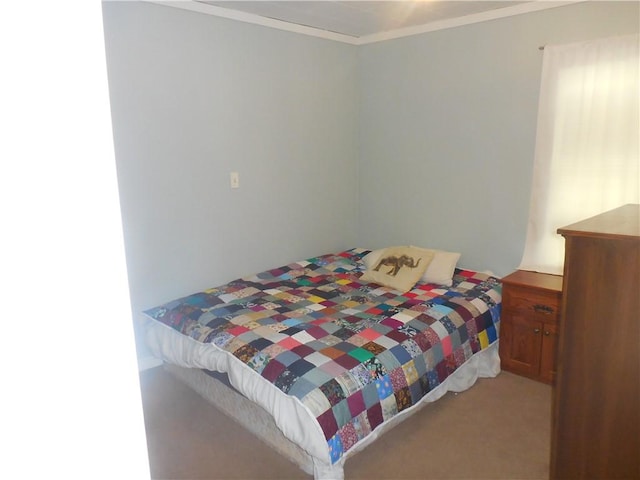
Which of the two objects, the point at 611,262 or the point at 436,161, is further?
the point at 436,161

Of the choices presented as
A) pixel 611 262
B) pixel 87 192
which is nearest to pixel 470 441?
pixel 611 262

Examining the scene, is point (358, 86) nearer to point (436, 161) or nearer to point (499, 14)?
point (436, 161)

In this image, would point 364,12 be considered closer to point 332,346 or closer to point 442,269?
point 442,269

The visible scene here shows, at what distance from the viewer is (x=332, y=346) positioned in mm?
2186

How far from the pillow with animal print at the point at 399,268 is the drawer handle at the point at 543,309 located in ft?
2.39

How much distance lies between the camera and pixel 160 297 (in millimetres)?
2936

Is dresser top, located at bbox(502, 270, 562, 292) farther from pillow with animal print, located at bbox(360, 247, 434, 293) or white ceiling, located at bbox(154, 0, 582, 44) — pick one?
white ceiling, located at bbox(154, 0, 582, 44)

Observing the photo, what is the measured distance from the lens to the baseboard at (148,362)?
2.88 m

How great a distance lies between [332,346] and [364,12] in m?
2.21

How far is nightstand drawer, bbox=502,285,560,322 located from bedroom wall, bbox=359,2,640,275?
0.46 meters

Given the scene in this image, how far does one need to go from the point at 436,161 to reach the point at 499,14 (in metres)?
1.05

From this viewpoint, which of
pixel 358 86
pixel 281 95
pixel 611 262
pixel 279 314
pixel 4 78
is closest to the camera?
pixel 4 78

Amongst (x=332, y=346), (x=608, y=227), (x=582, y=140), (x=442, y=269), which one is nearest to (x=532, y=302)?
(x=442, y=269)

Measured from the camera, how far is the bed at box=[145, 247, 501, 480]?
1.88m
